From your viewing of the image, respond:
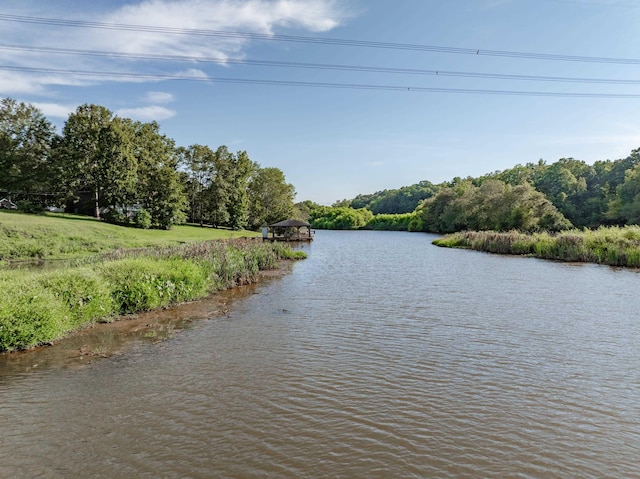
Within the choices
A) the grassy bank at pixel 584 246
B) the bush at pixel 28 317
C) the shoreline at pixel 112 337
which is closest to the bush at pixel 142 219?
the shoreline at pixel 112 337

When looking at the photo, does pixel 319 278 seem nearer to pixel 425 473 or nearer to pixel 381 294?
pixel 381 294

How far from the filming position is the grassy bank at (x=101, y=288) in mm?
9930

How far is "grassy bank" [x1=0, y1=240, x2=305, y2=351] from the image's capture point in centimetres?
993

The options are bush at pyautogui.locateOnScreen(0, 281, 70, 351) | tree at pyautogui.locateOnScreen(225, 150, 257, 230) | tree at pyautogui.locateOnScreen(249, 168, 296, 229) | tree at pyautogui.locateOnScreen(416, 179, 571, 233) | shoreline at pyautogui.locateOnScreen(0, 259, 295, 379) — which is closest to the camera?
shoreline at pyautogui.locateOnScreen(0, 259, 295, 379)

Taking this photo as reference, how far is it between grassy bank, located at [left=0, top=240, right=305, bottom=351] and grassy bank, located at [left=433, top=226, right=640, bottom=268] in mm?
27567

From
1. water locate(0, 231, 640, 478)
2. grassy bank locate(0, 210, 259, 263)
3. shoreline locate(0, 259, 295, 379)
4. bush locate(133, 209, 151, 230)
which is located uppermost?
bush locate(133, 209, 151, 230)

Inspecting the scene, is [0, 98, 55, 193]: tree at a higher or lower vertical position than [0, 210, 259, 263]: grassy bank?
higher

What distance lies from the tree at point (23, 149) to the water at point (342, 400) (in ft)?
152

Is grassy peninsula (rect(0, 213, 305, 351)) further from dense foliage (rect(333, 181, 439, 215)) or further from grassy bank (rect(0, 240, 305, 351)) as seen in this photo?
dense foliage (rect(333, 181, 439, 215))

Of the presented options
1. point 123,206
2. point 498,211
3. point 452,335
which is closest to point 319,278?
point 452,335

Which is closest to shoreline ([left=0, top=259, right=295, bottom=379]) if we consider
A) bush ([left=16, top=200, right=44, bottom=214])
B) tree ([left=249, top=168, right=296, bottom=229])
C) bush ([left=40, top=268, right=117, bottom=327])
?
bush ([left=40, top=268, right=117, bottom=327])

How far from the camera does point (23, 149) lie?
48.6 metres

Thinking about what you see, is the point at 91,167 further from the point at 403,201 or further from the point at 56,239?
the point at 403,201

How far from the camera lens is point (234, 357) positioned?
1003 centimetres
